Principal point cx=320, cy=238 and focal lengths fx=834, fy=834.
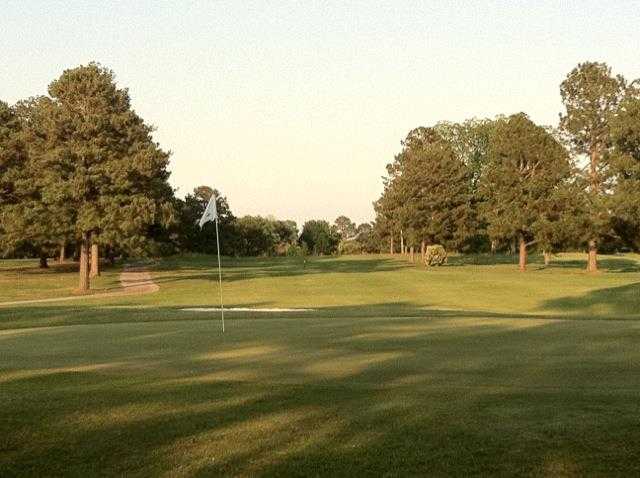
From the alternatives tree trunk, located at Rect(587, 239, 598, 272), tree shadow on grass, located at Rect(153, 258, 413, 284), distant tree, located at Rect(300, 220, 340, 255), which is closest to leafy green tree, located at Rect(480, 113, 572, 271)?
tree trunk, located at Rect(587, 239, 598, 272)

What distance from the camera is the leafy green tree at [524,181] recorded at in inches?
2889

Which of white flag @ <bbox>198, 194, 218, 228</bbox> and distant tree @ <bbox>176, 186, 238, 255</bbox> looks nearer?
white flag @ <bbox>198, 194, 218, 228</bbox>

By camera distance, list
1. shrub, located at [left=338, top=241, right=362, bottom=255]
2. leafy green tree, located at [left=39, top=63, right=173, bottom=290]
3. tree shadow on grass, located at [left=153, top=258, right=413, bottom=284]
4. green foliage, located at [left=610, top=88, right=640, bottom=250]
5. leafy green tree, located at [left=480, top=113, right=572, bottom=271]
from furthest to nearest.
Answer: shrub, located at [left=338, top=241, right=362, bottom=255], leafy green tree, located at [left=480, top=113, right=572, bottom=271], tree shadow on grass, located at [left=153, top=258, right=413, bottom=284], green foliage, located at [left=610, top=88, right=640, bottom=250], leafy green tree, located at [left=39, top=63, right=173, bottom=290]

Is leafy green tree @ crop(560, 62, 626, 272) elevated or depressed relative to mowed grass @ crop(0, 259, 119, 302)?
elevated

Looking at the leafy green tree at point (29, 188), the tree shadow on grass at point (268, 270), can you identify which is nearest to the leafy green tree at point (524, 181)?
the tree shadow on grass at point (268, 270)

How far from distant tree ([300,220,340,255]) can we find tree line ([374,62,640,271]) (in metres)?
51.1

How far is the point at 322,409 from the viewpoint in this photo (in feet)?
29.8

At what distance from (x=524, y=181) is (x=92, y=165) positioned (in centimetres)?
4069

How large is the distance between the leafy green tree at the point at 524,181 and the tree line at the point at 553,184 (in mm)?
91

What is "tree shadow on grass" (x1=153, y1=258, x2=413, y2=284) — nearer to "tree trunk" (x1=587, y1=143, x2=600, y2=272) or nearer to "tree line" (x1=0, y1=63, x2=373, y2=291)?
"tree line" (x1=0, y1=63, x2=373, y2=291)

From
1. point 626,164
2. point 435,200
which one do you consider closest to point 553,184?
point 626,164

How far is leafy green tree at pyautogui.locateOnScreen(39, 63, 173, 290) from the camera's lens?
166 feet

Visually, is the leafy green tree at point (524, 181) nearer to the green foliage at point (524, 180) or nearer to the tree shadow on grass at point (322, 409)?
the green foliage at point (524, 180)

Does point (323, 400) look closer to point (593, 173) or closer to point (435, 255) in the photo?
point (593, 173)
